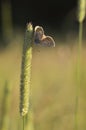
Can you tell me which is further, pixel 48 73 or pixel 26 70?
pixel 48 73

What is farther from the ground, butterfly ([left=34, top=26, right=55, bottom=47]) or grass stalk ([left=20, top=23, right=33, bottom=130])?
butterfly ([left=34, top=26, right=55, bottom=47])

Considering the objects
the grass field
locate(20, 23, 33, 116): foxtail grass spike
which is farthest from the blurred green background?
locate(20, 23, 33, 116): foxtail grass spike

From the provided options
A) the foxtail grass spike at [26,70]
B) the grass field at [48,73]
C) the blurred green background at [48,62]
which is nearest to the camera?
the foxtail grass spike at [26,70]

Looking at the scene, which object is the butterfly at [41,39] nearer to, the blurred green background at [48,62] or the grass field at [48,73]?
the blurred green background at [48,62]

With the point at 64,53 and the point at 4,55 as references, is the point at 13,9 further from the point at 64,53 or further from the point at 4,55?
the point at 64,53

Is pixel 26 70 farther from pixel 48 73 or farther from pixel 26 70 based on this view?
pixel 48 73

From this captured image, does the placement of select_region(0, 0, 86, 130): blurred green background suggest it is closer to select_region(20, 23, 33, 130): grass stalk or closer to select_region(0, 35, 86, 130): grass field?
select_region(0, 35, 86, 130): grass field

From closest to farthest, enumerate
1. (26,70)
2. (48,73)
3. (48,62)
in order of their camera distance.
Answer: (26,70) → (48,73) → (48,62)

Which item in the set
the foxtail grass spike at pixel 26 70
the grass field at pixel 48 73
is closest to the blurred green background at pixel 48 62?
the grass field at pixel 48 73

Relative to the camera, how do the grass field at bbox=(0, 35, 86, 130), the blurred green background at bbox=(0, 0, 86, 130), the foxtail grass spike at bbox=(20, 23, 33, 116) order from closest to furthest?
the foxtail grass spike at bbox=(20, 23, 33, 116) < the blurred green background at bbox=(0, 0, 86, 130) < the grass field at bbox=(0, 35, 86, 130)

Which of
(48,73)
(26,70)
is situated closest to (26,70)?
(26,70)
